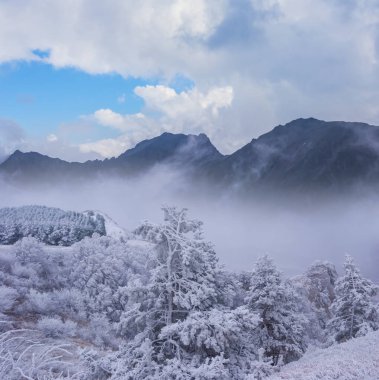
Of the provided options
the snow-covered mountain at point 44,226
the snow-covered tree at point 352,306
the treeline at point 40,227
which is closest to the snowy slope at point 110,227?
the snow-covered mountain at point 44,226

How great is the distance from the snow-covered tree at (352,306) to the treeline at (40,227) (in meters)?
49.2

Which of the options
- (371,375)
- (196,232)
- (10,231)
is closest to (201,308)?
(196,232)

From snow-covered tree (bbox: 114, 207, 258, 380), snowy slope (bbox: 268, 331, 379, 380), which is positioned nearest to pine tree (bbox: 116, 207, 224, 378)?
snow-covered tree (bbox: 114, 207, 258, 380)

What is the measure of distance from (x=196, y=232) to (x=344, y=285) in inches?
675

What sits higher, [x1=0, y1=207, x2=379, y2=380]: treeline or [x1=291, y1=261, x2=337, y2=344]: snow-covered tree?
[x1=0, y1=207, x2=379, y2=380]: treeline

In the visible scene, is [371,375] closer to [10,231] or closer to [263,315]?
[263,315]

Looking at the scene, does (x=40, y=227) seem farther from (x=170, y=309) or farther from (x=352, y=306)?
(x=170, y=309)

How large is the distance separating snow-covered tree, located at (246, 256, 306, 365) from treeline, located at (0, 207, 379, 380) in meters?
0.06

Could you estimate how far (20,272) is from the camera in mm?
36031

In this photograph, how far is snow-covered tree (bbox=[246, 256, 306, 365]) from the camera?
21.6 metres

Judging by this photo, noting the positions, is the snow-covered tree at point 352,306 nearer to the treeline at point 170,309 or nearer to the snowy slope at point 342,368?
the treeline at point 170,309

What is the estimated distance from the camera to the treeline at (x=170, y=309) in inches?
477

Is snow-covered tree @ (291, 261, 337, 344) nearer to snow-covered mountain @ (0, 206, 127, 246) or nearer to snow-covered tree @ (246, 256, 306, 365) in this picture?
snow-covered tree @ (246, 256, 306, 365)

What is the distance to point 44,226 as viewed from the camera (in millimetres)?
67375
